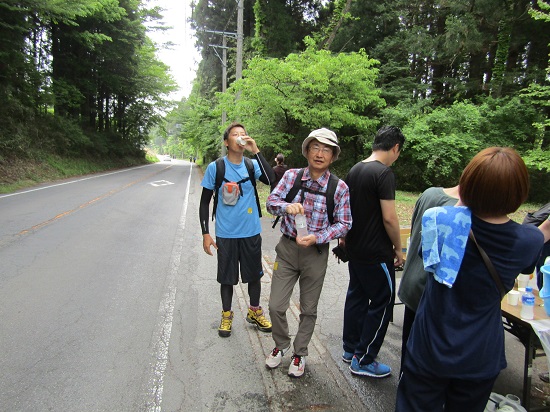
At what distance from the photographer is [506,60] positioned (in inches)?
610

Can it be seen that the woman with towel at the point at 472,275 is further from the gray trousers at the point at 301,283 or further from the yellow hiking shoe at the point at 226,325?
the yellow hiking shoe at the point at 226,325

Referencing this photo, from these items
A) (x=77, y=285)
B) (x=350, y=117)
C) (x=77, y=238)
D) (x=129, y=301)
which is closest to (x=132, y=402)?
→ (x=129, y=301)

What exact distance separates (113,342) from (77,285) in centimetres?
166

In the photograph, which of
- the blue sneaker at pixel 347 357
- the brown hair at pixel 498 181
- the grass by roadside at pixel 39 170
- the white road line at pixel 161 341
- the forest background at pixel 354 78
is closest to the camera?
the brown hair at pixel 498 181

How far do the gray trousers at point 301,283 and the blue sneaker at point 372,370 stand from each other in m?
0.47

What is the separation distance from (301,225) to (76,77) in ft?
91.4

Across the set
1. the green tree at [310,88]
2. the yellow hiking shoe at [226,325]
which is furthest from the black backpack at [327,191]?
the green tree at [310,88]

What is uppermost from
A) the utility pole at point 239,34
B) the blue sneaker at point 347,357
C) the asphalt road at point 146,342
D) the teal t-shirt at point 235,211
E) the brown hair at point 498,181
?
the utility pole at point 239,34

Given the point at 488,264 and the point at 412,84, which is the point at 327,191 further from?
the point at 412,84

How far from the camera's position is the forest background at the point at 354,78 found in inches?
511

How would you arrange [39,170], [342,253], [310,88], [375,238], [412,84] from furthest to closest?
[39,170] < [412,84] < [310,88] < [342,253] < [375,238]

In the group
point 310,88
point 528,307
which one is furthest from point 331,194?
point 310,88

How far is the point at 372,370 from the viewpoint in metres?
2.88

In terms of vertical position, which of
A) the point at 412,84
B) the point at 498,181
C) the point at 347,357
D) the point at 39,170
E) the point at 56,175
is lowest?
the point at 56,175
